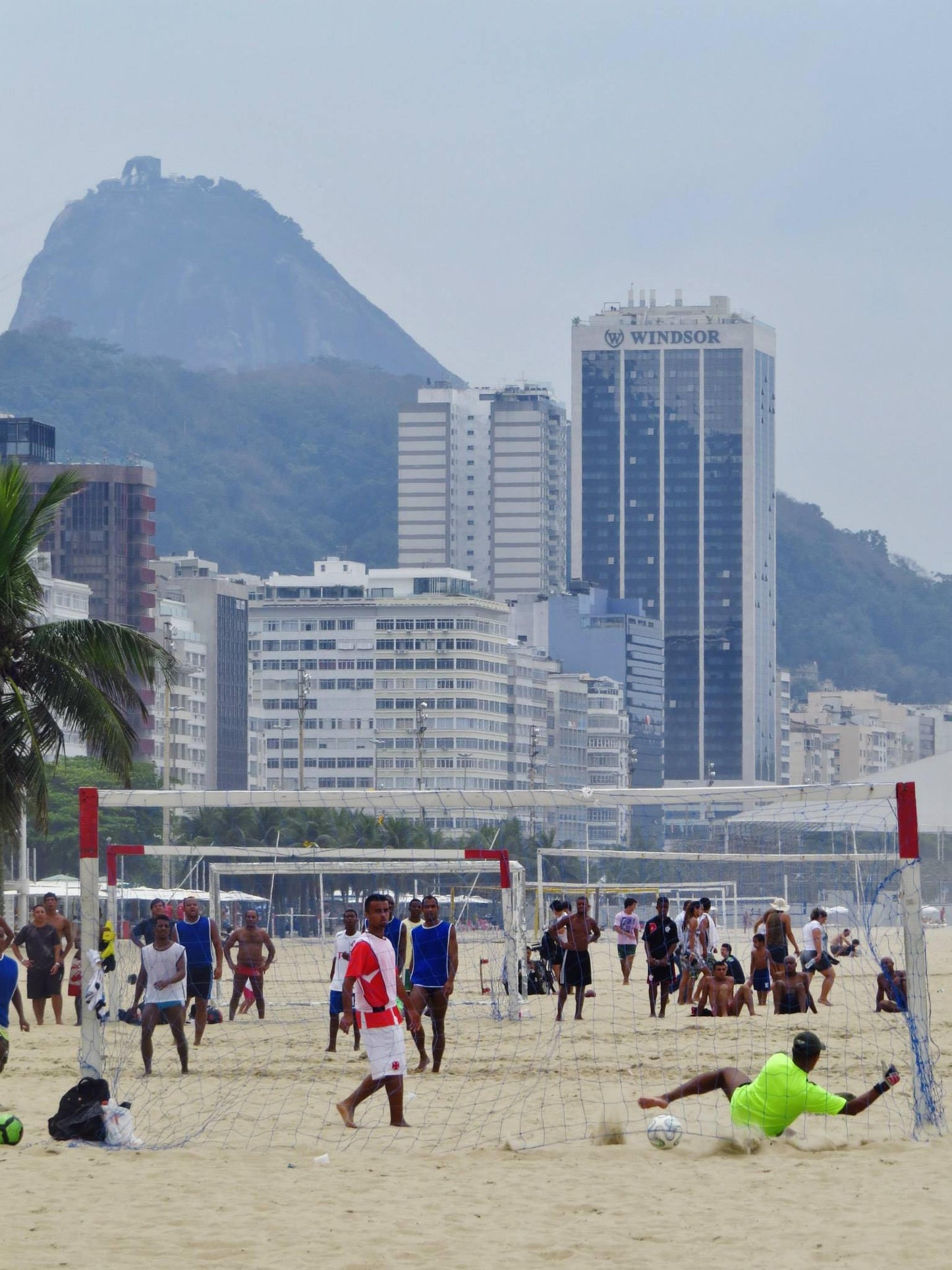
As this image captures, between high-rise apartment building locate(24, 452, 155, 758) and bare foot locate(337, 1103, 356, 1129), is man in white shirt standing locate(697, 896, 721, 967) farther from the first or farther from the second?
high-rise apartment building locate(24, 452, 155, 758)

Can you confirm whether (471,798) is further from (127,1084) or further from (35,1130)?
(35,1130)

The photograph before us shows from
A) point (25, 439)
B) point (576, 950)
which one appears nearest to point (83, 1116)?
point (576, 950)

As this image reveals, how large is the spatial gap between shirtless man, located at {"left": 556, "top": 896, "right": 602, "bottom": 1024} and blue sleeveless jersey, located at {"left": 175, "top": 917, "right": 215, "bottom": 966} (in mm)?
4462

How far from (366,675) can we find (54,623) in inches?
5593

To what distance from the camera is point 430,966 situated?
15.1m

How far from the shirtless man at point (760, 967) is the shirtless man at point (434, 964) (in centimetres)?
709

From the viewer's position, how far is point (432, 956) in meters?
15.2

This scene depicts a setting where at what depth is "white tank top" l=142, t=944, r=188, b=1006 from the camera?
14828 millimetres

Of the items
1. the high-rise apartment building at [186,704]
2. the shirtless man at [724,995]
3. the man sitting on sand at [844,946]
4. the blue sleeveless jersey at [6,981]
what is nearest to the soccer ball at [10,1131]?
the blue sleeveless jersey at [6,981]

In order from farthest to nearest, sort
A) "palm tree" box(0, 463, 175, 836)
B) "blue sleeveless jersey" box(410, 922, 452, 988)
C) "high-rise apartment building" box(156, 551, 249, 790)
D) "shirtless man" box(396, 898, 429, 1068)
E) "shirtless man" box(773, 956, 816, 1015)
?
"high-rise apartment building" box(156, 551, 249, 790)
"palm tree" box(0, 463, 175, 836)
"shirtless man" box(773, 956, 816, 1015)
"shirtless man" box(396, 898, 429, 1068)
"blue sleeveless jersey" box(410, 922, 452, 988)

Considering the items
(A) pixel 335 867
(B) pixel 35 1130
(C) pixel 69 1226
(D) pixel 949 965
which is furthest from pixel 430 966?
(D) pixel 949 965

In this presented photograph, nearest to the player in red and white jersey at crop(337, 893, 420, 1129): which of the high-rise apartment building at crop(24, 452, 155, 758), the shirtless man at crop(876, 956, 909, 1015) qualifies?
the shirtless man at crop(876, 956, 909, 1015)

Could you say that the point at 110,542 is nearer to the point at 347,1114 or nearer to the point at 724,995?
the point at 724,995

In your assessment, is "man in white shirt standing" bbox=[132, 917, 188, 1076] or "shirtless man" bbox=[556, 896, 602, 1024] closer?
"man in white shirt standing" bbox=[132, 917, 188, 1076]
